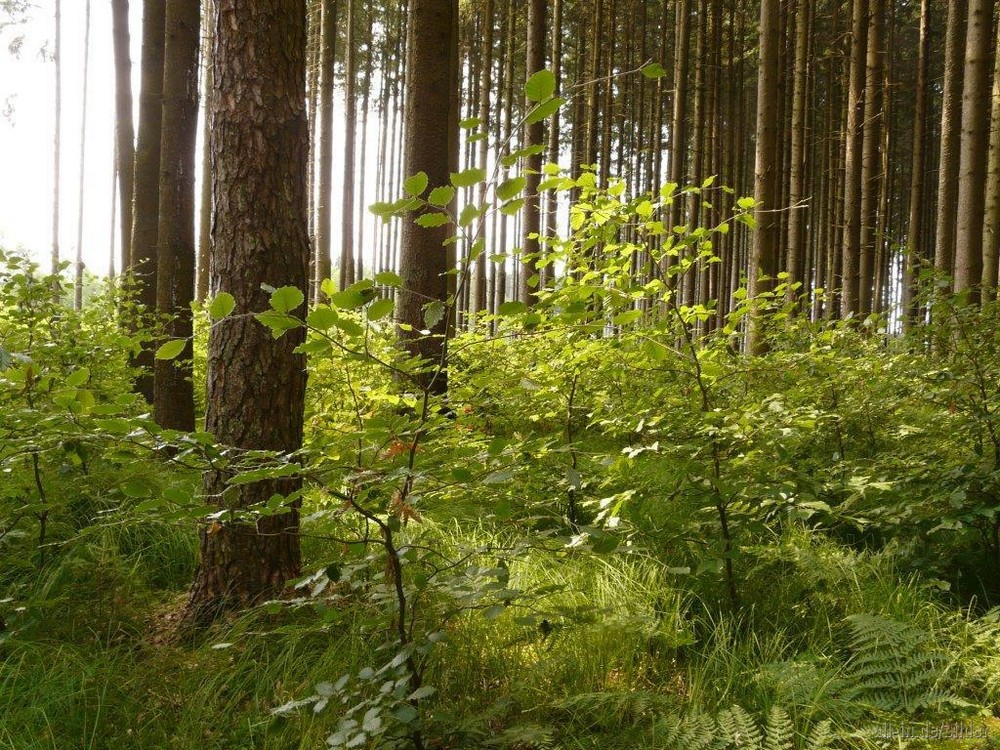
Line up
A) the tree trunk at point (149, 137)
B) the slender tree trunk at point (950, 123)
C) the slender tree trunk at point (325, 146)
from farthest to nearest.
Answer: the slender tree trunk at point (325, 146)
the slender tree trunk at point (950, 123)
the tree trunk at point (149, 137)

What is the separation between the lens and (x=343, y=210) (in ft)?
50.7

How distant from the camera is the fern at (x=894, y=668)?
2.03 metres

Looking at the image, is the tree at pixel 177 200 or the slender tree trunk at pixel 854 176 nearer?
the tree at pixel 177 200

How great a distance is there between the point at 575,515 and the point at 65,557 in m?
2.67

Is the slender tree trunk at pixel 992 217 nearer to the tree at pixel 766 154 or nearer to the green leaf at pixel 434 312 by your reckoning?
the tree at pixel 766 154

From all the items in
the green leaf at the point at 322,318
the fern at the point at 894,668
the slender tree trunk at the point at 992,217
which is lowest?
the fern at the point at 894,668

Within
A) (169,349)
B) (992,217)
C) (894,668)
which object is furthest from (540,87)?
(992,217)

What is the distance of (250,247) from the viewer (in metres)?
2.75

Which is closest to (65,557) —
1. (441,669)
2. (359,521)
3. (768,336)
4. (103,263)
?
(359,521)

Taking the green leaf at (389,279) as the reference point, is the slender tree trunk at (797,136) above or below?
above

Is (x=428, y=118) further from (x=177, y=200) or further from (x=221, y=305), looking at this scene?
(x=221, y=305)

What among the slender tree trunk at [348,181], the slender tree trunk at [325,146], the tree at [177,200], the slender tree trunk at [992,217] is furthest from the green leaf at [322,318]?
the slender tree trunk at [348,181]

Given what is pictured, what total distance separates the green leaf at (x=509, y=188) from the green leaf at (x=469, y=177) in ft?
0.20

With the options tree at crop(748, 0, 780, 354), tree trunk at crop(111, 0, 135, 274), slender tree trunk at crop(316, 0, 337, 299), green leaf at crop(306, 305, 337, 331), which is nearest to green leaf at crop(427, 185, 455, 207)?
green leaf at crop(306, 305, 337, 331)
